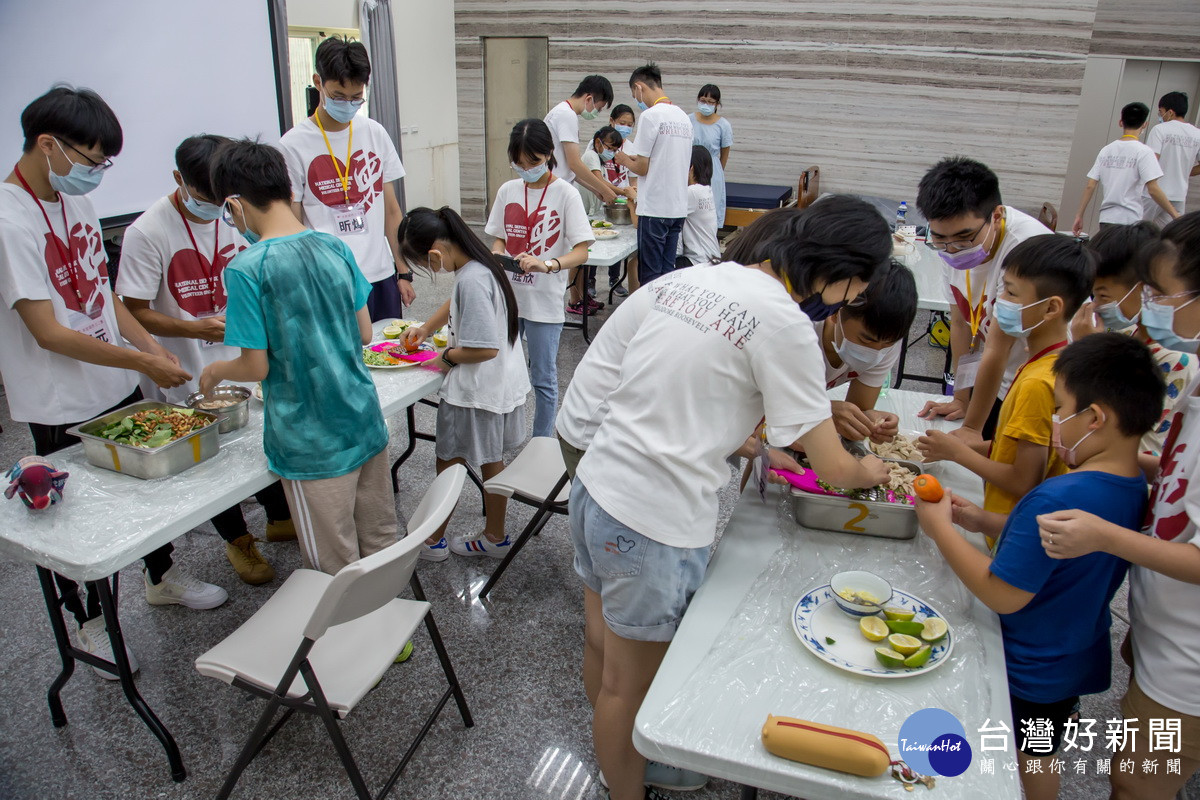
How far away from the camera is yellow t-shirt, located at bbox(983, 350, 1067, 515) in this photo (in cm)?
158

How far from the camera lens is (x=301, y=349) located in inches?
73.4

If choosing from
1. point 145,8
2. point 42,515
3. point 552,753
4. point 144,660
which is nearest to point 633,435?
point 552,753

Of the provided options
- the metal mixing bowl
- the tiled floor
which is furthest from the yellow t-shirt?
Result: the metal mixing bowl

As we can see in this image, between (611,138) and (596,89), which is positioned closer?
(596,89)

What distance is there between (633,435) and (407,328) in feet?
5.89

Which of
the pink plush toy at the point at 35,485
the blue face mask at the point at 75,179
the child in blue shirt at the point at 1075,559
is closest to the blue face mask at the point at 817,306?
the child in blue shirt at the point at 1075,559

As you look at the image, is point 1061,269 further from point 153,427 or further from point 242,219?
point 153,427

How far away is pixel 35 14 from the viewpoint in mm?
3549

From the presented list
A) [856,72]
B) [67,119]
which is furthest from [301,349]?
[856,72]

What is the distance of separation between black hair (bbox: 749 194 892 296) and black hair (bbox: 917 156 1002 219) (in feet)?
3.19

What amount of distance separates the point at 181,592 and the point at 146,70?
3.11m

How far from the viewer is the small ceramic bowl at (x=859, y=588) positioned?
4.55ft

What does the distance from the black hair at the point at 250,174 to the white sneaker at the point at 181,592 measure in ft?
4.43

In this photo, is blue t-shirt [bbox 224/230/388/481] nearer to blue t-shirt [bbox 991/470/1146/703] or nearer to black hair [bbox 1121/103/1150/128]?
blue t-shirt [bbox 991/470/1146/703]
